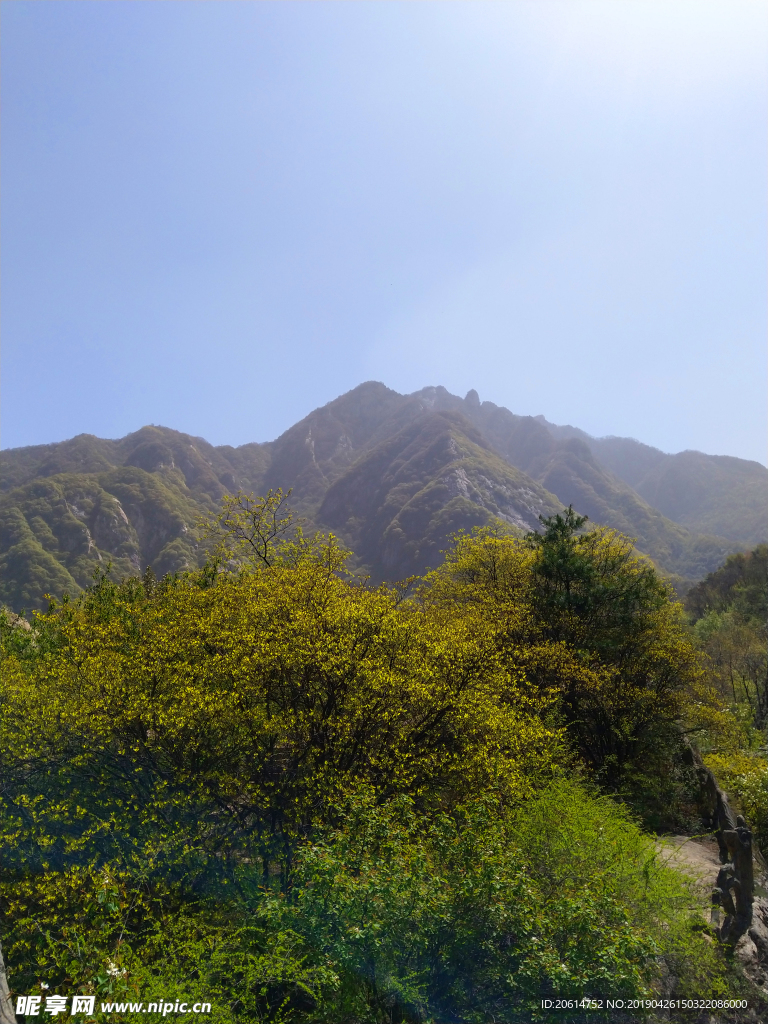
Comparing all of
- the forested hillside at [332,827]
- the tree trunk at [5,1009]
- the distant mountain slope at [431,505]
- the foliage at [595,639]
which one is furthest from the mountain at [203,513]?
the tree trunk at [5,1009]

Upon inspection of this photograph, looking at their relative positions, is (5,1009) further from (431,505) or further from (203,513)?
(431,505)

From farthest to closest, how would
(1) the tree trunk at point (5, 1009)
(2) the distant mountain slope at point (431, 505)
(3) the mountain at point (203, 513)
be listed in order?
(2) the distant mountain slope at point (431, 505), (3) the mountain at point (203, 513), (1) the tree trunk at point (5, 1009)

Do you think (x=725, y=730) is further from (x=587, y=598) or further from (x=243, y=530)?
(x=243, y=530)

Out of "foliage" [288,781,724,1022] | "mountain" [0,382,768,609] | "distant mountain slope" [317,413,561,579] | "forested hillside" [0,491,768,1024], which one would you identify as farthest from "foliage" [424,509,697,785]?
"distant mountain slope" [317,413,561,579]

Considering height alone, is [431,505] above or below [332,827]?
above

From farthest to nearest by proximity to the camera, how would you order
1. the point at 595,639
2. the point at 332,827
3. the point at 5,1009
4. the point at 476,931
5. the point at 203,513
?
the point at 203,513 → the point at 595,639 → the point at 332,827 → the point at 476,931 → the point at 5,1009

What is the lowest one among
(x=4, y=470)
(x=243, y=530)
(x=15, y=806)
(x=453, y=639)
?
(x=15, y=806)

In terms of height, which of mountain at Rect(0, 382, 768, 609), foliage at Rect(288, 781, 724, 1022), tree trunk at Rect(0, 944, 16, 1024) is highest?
mountain at Rect(0, 382, 768, 609)

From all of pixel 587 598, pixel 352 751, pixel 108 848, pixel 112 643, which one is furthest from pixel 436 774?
pixel 587 598

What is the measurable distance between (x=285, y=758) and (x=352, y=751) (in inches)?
64.6

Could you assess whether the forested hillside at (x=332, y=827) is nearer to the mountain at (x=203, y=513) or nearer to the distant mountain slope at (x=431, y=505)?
the mountain at (x=203, y=513)

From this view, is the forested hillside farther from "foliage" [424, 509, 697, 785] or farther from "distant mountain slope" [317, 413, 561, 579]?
"distant mountain slope" [317, 413, 561, 579]

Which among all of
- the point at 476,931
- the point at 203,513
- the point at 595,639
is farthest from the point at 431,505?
the point at 476,931

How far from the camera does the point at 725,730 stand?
2300 centimetres
